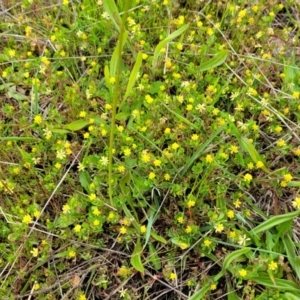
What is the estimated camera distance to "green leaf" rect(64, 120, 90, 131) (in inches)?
71.2

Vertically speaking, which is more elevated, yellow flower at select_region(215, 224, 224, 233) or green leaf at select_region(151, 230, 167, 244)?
yellow flower at select_region(215, 224, 224, 233)

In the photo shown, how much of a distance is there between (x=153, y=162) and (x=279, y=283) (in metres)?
0.58

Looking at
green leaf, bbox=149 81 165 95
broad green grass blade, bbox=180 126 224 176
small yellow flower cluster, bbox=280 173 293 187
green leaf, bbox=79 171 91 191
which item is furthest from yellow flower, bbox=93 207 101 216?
small yellow flower cluster, bbox=280 173 293 187

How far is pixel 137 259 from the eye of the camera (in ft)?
5.25

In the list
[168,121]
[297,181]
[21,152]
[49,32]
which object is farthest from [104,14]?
[297,181]

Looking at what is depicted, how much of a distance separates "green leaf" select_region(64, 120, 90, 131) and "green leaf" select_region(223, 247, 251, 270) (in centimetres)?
72

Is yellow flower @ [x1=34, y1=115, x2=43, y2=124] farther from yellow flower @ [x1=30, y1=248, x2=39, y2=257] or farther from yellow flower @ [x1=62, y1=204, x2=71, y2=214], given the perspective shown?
yellow flower @ [x1=30, y1=248, x2=39, y2=257]

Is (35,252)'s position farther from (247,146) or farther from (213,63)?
(213,63)

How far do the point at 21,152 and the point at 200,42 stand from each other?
2.92 feet

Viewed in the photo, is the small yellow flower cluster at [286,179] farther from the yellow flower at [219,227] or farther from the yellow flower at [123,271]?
the yellow flower at [123,271]

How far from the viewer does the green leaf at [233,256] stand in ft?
5.04

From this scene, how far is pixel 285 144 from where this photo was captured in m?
1.73

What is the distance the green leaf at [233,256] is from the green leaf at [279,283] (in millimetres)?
101

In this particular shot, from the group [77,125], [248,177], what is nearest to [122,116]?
[77,125]
